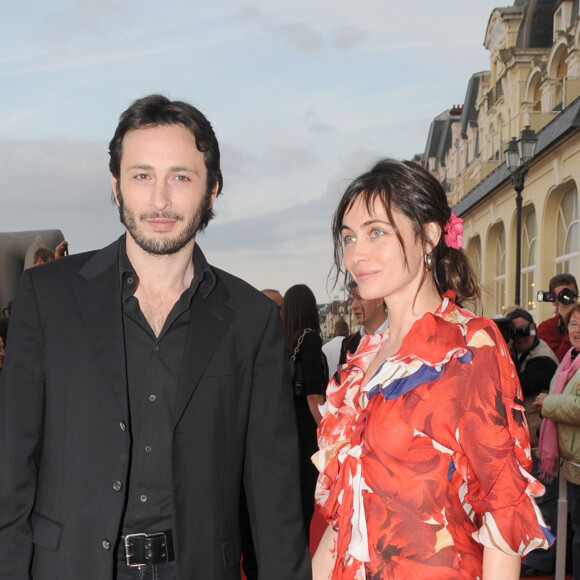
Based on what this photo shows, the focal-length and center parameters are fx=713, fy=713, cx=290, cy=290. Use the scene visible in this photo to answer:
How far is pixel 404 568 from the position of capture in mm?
2246

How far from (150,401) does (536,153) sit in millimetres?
18280

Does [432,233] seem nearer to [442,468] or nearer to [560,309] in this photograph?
[442,468]

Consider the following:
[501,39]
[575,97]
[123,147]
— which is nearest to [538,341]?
[123,147]

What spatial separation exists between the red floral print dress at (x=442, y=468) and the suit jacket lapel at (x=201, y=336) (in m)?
0.59

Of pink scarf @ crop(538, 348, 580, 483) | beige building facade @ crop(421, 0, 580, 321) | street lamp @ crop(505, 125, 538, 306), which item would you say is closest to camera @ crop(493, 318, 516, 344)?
pink scarf @ crop(538, 348, 580, 483)

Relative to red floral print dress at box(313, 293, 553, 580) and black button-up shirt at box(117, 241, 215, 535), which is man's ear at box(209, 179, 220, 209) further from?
red floral print dress at box(313, 293, 553, 580)

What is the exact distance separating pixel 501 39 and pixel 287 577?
1208 inches

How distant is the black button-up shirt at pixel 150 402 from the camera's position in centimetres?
230

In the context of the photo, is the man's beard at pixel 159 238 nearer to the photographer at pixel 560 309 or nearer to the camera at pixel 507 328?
the camera at pixel 507 328

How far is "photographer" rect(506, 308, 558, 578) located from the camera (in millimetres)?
5844

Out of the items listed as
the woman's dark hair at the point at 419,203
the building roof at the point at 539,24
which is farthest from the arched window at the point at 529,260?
the woman's dark hair at the point at 419,203

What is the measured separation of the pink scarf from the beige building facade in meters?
11.3

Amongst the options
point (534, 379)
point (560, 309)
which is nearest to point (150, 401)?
point (534, 379)

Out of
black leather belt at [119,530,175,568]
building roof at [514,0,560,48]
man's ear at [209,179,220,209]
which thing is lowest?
black leather belt at [119,530,175,568]
